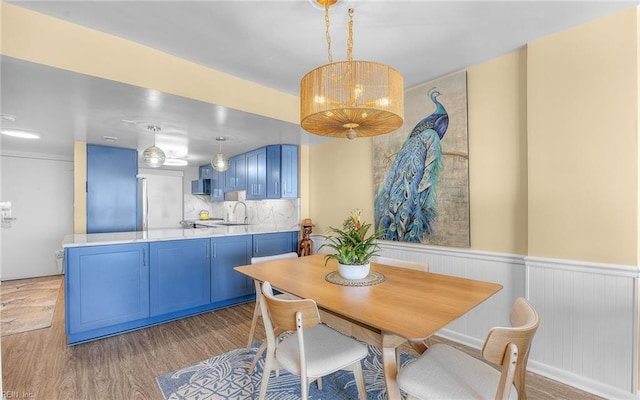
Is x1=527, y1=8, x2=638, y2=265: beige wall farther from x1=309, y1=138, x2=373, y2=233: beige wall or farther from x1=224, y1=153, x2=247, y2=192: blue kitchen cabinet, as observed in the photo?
x1=224, y1=153, x2=247, y2=192: blue kitchen cabinet

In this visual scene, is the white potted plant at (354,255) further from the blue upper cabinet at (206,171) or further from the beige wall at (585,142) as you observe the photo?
the blue upper cabinet at (206,171)

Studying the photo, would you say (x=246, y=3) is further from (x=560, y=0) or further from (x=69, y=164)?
(x=69, y=164)

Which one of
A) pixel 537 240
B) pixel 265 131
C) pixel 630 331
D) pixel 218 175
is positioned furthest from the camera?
pixel 218 175

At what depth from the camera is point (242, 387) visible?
6.55 feet

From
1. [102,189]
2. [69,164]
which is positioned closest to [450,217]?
[102,189]

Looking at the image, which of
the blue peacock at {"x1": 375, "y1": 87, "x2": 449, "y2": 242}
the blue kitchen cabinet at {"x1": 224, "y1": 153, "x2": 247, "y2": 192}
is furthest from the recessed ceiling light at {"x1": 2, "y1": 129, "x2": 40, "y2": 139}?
the blue peacock at {"x1": 375, "y1": 87, "x2": 449, "y2": 242}

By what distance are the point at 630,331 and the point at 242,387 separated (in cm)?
251

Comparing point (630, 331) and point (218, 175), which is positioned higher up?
point (218, 175)

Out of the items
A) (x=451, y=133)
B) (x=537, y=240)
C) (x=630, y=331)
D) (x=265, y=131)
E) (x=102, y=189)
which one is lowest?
(x=630, y=331)

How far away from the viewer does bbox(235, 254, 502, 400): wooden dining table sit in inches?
49.3

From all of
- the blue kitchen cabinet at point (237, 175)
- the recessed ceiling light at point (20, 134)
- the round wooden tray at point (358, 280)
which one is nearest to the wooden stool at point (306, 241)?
the blue kitchen cabinet at point (237, 175)

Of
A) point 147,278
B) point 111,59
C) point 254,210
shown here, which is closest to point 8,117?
point 111,59

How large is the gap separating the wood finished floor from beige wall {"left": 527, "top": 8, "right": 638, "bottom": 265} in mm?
1043

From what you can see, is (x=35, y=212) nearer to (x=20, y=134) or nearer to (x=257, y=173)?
(x=20, y=134)
